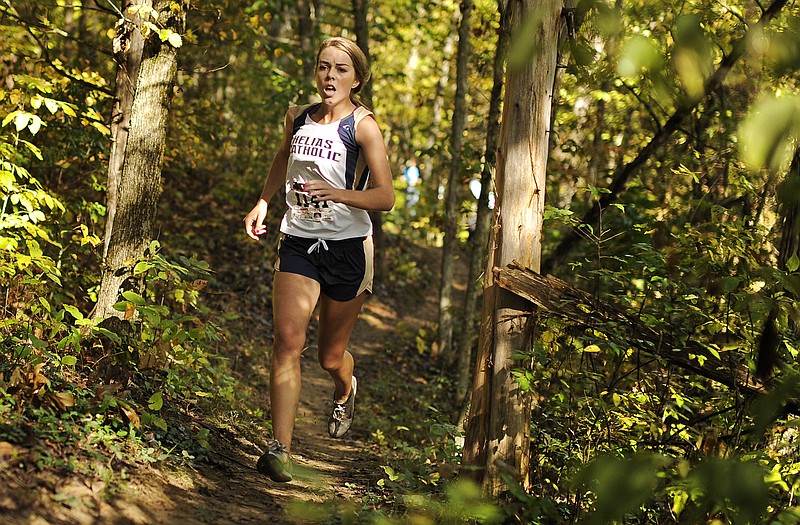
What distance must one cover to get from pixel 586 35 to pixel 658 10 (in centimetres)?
632

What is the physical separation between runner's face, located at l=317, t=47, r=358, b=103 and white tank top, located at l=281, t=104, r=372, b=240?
0.15 metres

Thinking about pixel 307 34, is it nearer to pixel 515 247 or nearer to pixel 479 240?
pixel 479 240

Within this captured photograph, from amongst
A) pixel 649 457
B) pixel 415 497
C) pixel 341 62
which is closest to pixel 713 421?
pixel 415 497

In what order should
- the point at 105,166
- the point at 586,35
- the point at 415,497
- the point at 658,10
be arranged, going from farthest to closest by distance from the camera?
the point at 105,166 → the point at 658,10 → the point at 415,497 → the point at 586,35

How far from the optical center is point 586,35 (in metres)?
1.18

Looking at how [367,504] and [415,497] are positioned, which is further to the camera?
[367,504]

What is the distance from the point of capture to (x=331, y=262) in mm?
4707

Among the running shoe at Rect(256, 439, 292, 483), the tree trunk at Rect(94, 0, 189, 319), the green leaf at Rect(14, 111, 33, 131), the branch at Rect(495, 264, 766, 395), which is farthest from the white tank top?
the green leaf at Rect(14, 111, 33, 131)

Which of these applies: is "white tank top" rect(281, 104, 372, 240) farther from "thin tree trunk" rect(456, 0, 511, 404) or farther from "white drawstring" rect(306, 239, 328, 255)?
"thin tree trunk" rect(456, 0, 511, 404)

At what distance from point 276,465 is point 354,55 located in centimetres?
246

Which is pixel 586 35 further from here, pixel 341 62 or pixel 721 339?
pixel 721 339

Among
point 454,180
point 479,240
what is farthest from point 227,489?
point 454,180

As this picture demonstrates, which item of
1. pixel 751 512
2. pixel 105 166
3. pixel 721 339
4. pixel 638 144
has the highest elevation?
pixel 638 144

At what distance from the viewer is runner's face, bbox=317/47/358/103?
4.66m
